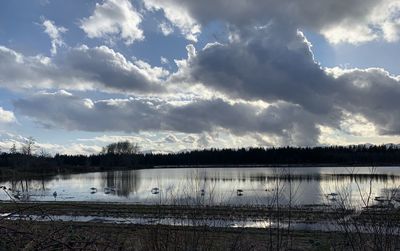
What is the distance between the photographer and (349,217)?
797 centimetres

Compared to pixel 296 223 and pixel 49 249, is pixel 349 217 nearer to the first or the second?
pixel 49 249

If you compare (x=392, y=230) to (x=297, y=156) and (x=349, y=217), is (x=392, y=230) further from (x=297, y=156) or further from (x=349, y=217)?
(x=297, y=156)

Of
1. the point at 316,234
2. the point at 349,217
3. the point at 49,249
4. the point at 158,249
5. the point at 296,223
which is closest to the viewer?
the point at 49,249

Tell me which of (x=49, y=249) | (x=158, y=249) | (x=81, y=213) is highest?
(x=49, y=249)

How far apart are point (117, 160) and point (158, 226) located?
635ft

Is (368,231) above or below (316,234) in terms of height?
above

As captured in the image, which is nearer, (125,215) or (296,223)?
(296,223)

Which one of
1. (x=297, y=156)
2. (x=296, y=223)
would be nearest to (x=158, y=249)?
(x=296, y=223)

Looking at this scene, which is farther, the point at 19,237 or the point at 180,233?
the point at 180,233

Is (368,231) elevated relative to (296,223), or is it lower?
elevated

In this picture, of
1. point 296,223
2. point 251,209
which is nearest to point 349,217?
point 296,223

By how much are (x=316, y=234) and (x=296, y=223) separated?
551 centimetres

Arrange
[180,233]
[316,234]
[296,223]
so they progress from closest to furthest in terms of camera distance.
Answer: [180,233]
[316,234]
[296,223]

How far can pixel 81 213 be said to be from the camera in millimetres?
32688
